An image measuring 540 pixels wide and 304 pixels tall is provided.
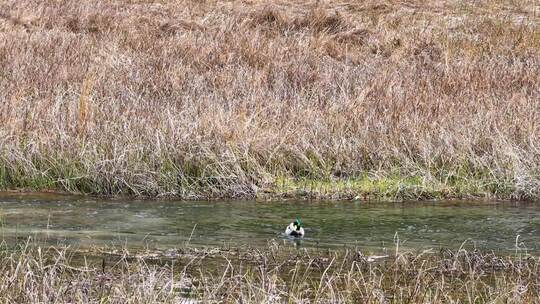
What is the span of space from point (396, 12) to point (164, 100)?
10.8 meters

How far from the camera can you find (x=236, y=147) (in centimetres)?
1337

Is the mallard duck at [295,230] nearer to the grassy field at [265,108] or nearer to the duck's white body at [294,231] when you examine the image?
the duck's white body at [294,231]

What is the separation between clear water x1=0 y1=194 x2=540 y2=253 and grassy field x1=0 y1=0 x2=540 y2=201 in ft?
1.54

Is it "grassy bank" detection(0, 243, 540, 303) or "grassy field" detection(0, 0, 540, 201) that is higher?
"grassy field" detection(0, 0, 540, 201)

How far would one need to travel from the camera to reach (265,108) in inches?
587

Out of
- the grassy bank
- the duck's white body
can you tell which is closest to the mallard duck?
the duck's white body

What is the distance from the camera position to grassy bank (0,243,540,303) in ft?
23.8

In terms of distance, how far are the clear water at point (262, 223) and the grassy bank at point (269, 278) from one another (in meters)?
0.65

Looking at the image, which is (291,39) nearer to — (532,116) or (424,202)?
(532,116)

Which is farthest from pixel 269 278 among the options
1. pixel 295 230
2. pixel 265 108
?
pixel 265 108

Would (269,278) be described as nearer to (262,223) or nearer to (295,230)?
(295,230)

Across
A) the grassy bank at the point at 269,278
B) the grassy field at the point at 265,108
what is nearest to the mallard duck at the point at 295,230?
the grassy bank at the point at 269,278

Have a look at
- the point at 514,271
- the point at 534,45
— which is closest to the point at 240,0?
the point at 534,45

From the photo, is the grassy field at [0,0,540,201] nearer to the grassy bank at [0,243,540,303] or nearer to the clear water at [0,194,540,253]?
the clear water at [0,194,540,253]
